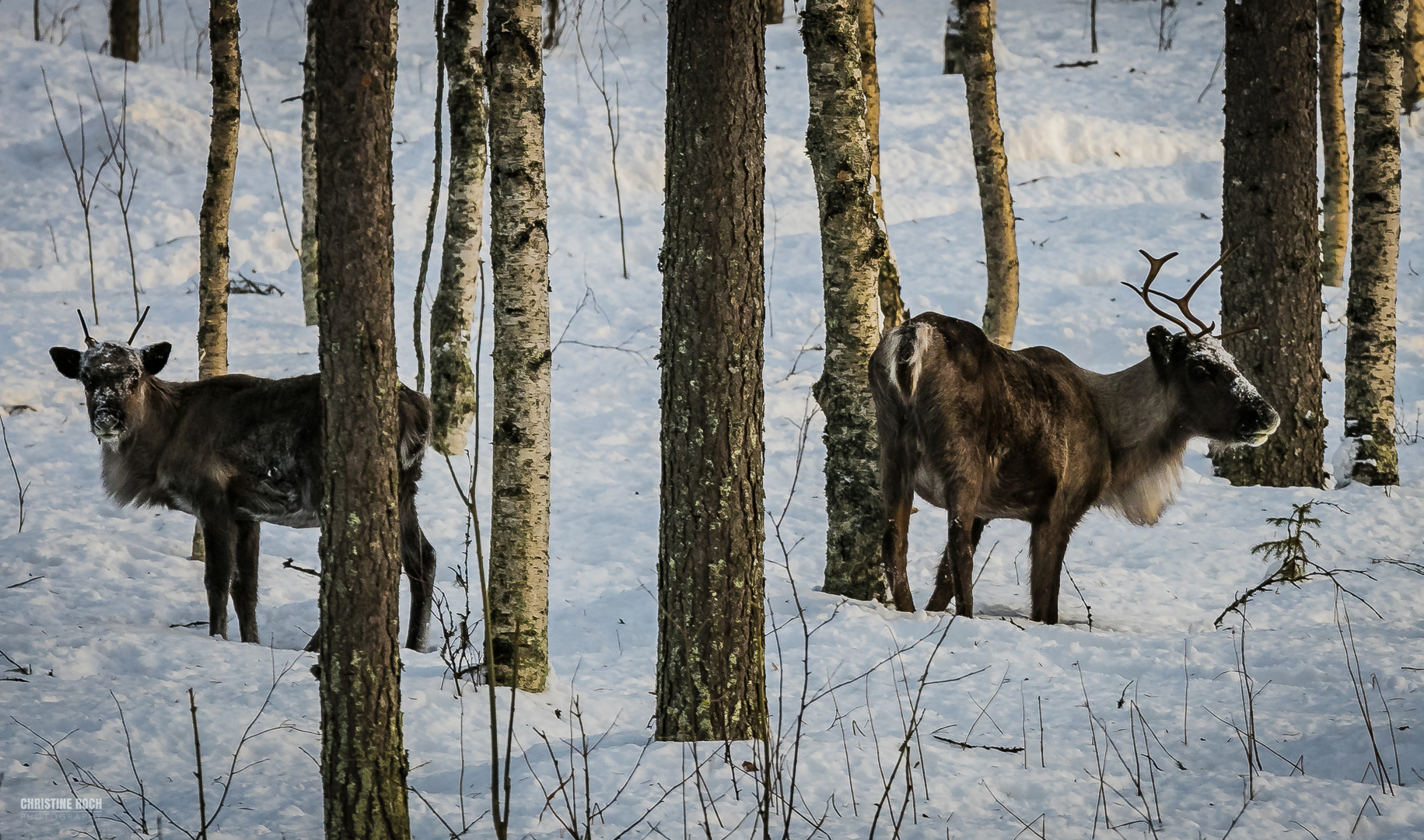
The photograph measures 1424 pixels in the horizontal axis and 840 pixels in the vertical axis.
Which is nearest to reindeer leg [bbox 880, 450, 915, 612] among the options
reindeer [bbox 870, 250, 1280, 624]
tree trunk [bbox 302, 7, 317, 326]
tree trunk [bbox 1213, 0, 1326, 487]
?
reindeer [bbox 870, 250, 1280, 624]

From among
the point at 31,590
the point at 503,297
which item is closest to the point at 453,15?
the point at 503,297

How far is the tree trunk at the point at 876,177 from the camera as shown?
7.26 metres

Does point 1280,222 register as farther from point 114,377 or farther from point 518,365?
point 114,377

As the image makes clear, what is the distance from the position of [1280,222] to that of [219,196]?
7661mm

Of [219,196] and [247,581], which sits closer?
[247,581]

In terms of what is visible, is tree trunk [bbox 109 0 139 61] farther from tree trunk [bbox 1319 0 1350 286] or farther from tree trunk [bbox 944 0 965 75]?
tree trunk [bbox 1319 0 1350 286]

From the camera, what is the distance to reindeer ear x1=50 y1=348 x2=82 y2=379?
6387 millimetres

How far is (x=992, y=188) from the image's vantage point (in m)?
10.6

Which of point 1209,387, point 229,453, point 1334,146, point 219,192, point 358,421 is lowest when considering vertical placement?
point 229,453

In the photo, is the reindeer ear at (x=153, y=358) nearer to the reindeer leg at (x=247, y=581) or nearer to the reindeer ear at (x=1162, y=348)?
the reindeer leg at (x=247, y=581)

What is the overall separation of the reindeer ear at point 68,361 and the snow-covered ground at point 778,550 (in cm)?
120

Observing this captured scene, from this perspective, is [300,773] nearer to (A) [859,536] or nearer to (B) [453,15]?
(A) [859,536]

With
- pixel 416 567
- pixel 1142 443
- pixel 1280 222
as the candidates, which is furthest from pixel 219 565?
pixel 1280 222

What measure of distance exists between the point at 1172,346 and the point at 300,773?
5476mm
